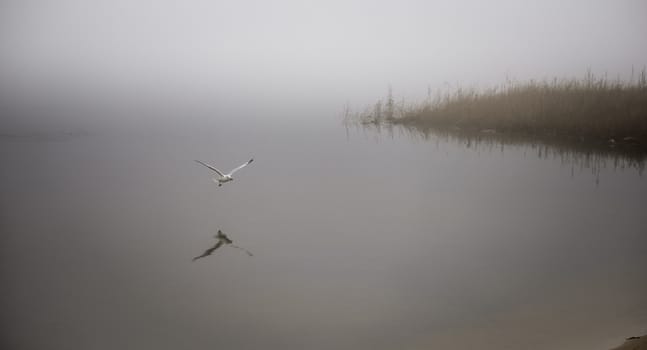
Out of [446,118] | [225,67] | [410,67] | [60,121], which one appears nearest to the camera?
[60,121]

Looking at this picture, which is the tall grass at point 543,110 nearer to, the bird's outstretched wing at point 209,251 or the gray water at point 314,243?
the gray water at point 314,243

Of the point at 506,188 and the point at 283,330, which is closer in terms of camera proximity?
the point at 283,330

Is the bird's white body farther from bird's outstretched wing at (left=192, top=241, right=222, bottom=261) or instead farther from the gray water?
bird's outstretched wing at (left=192, top=241, right=222, bottom=261)

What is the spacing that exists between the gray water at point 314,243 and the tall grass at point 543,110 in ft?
0.36

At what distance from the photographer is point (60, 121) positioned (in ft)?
6.11

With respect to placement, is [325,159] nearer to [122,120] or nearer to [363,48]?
[363,48]

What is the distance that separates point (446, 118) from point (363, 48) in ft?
1.81

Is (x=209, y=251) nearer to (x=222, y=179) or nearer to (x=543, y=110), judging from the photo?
(x=222, y=179)

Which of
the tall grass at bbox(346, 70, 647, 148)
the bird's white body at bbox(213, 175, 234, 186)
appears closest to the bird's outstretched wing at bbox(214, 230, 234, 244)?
the bird's white body at bbox(213, 175, 234, 186)

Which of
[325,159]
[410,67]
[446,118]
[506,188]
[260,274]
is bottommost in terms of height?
[260,274]

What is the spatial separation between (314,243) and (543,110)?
1336mm

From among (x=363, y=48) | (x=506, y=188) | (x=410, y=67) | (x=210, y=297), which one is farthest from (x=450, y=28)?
(x=210, y=297)

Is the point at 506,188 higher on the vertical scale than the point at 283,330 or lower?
higher

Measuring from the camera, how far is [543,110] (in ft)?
8.00
